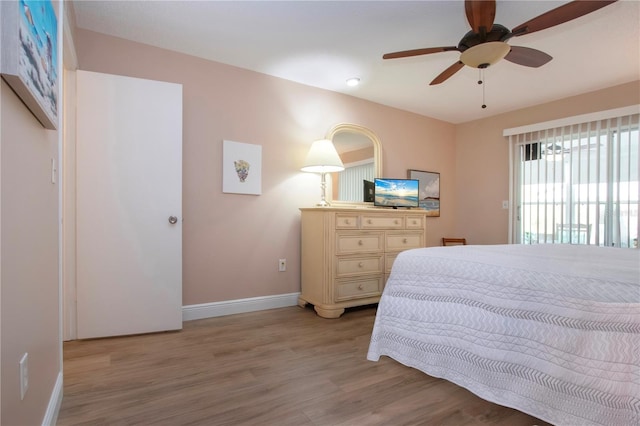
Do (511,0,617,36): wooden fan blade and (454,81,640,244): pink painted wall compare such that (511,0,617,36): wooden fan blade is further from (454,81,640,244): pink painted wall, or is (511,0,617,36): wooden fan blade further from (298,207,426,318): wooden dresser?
(454,81,640,244): pink painted wall

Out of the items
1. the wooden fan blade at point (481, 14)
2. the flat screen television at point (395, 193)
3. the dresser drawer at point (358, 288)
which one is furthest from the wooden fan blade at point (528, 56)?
the dresser drawer at point (358, 288)

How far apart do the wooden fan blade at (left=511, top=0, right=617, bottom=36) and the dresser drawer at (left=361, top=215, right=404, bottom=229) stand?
5.87 ft

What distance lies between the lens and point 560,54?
109 inches

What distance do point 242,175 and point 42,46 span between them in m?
1.97

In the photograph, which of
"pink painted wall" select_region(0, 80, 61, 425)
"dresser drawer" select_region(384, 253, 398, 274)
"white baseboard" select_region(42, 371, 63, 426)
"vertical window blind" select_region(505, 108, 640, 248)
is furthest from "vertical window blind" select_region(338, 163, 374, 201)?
"white baseboard" select_region(42, 371, 63, 426)

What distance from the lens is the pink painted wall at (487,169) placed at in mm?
3992

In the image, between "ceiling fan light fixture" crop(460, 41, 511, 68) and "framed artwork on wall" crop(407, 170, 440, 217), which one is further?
"framed artwork on wall" crop(407, 170, 440, 217)

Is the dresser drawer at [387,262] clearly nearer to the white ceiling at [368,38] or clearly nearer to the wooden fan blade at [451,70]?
the wooden fan blade at [451,70]

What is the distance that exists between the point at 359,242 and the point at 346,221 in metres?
0.26

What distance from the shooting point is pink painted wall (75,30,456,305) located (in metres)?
2.78

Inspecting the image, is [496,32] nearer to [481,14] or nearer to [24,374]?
[481,14]

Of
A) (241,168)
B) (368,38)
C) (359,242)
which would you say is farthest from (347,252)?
(368,38)

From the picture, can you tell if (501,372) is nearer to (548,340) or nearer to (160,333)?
(548,340)

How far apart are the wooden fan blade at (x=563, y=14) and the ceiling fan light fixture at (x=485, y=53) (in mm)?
102
